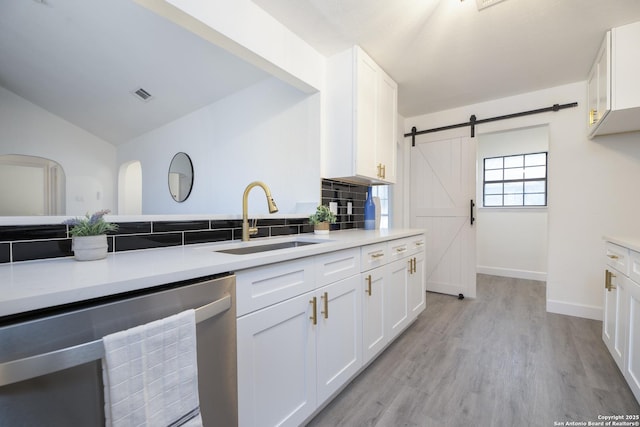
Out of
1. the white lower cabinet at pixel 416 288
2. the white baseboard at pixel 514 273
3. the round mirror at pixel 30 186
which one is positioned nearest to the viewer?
the white lower cabinet at pixel 416 288

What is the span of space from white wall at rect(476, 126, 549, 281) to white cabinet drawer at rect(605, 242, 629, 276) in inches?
99.3

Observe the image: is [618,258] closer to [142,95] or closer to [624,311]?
[624,311]

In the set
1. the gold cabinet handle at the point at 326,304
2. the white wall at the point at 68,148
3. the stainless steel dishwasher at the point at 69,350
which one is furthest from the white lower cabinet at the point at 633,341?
the white wall at the point at 68,148

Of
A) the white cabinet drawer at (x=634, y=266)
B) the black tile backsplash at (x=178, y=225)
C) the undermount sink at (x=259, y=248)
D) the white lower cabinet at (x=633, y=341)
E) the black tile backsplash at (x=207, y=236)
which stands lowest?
the white lower cabinet at (x=633, y=341)

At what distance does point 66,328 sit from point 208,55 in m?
2.65

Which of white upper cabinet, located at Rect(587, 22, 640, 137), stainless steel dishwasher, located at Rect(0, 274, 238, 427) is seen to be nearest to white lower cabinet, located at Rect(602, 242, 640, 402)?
white upper cabinet, located at Rect(587, 22, 640, 137)

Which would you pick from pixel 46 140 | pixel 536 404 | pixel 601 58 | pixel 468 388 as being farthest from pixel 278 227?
pixel 46 140

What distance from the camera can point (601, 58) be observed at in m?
2.16

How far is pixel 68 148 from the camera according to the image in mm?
4133

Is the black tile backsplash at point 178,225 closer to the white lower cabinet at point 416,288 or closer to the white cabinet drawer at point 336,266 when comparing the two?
the white cabinet drawer at point 336,266

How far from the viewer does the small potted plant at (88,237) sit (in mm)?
932

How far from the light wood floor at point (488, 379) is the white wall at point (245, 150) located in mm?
1400

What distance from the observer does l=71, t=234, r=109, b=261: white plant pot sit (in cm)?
93

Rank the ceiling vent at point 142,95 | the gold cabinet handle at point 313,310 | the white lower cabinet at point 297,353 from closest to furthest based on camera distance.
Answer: the white lower cabinet at point 297,353
the gold cabinet handle at point 313,310
the ceiling vent at point 142,95
